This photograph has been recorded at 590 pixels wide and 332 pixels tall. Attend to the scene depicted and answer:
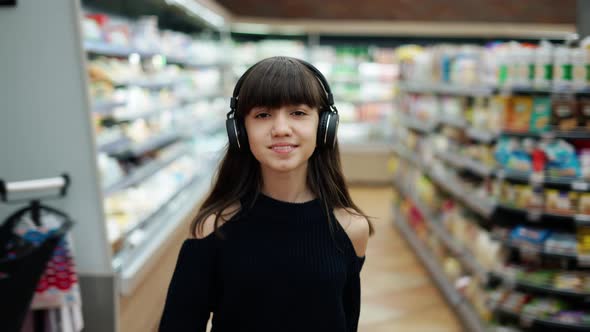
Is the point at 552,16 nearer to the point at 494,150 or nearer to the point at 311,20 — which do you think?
the point at 311,20

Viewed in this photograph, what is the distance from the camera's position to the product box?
3.31 meters

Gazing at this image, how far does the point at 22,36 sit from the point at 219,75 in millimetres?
5693

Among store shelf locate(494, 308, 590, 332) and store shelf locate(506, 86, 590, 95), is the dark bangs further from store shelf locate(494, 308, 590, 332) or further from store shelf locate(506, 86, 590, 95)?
store shelf locate(494, 308, 590, 332)

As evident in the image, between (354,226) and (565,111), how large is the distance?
271cm

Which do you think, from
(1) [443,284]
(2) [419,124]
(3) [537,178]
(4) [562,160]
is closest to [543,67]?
(4) [562,160]

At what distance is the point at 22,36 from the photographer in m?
2.15

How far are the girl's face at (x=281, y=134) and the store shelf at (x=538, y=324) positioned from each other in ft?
9.94

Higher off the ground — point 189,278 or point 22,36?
point 22,36

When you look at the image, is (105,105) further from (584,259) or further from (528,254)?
(584,259)

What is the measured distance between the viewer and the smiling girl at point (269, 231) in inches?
37.5

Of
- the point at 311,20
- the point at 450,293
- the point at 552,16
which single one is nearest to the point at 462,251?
the point at 450,293

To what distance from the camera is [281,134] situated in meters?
0.93

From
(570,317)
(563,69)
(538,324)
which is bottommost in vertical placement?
(538,324)

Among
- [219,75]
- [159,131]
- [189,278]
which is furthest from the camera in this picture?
[219,75]
